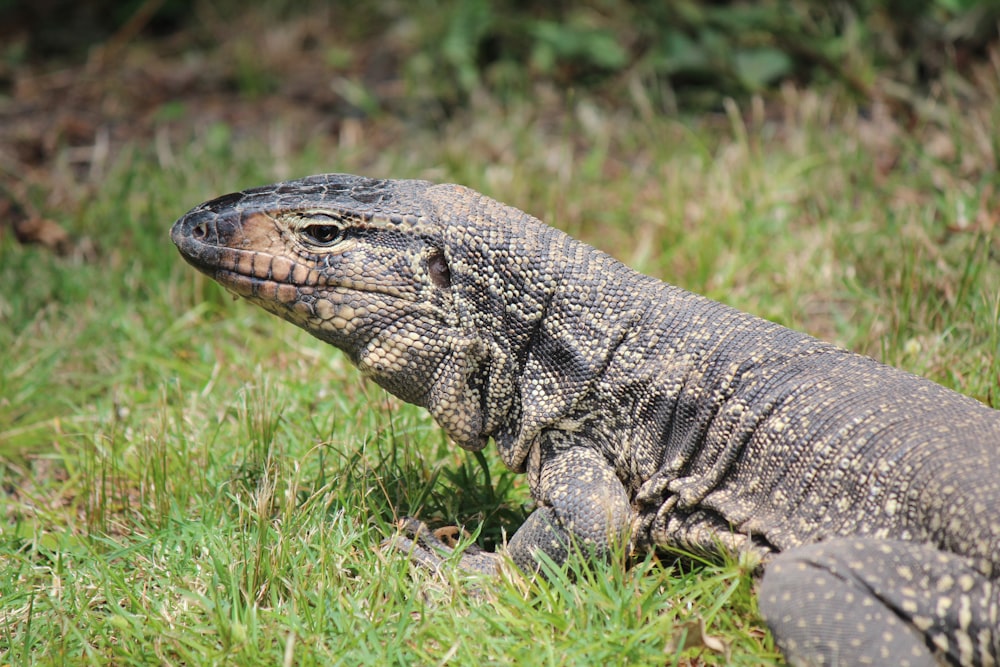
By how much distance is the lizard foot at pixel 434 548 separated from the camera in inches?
162

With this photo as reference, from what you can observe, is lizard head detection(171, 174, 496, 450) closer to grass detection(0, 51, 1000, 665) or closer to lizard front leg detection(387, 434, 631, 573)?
lizard front leg detection(387, 434, 631, 573)

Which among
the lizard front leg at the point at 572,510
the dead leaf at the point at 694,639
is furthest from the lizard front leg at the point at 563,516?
the dead leaf at the point at 694,639

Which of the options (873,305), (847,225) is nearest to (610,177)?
(847,225)

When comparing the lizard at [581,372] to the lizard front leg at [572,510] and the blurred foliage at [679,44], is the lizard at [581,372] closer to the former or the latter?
the lizard front leg at [572,510]

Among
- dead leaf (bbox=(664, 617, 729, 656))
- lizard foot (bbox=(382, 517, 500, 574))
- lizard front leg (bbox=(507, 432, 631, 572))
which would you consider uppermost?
lizard front leg (bbox=(507, 432, 631, 572))

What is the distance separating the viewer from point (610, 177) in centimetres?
826

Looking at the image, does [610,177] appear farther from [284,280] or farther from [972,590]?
[972,590]

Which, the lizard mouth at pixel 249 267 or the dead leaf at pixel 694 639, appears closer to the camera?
the dead leaf at pixel 694 639

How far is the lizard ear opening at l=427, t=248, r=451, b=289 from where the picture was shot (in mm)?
4172

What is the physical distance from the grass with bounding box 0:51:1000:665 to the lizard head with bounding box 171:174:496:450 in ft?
2.02

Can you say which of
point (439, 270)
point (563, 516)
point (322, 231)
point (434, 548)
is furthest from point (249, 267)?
point (563, 516)

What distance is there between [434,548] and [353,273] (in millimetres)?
1183

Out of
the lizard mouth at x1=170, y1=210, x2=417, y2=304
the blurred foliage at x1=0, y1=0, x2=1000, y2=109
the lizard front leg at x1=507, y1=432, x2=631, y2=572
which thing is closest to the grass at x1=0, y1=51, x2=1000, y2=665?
the lizard front leg at x1=507, y1=432, x2=631, y2=572

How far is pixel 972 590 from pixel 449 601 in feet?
6.01
